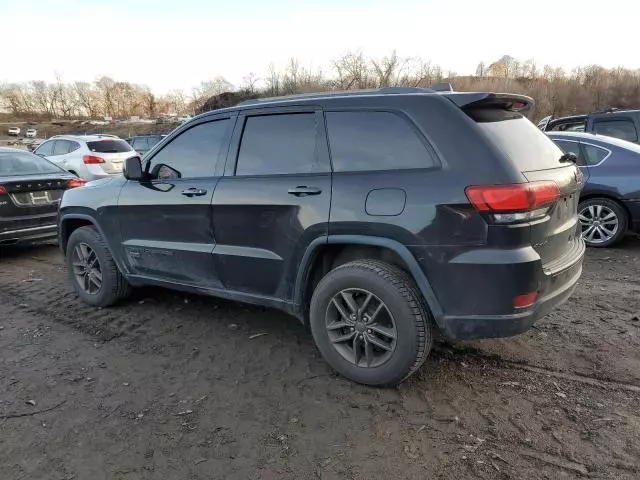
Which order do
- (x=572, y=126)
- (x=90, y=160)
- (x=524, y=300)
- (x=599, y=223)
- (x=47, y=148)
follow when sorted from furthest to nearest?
(x=47, y=148) < (x=90, y=160) < (x=572, y=126) < (x=599, y=223) < (x=524, y=300)

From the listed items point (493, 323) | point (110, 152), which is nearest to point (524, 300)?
point (493, 323)

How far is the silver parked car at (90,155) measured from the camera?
552 inches

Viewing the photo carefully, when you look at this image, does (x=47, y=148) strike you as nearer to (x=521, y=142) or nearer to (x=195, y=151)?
(x=195, y=151)

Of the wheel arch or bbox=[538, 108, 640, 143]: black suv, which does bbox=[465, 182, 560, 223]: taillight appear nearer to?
the wheel arch

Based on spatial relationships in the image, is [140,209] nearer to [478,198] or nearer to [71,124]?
[478,198]

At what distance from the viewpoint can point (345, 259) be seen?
3.38 m

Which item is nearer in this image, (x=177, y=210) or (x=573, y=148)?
(x=177, y=210)

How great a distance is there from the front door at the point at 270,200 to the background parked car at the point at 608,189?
4503mm

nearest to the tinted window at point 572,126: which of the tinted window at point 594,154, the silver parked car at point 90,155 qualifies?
the tinted window at point 594,154

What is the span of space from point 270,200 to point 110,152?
41.3 ft

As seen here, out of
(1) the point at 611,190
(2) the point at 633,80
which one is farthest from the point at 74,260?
(2) the point at 633,80

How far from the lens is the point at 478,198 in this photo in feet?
8.85

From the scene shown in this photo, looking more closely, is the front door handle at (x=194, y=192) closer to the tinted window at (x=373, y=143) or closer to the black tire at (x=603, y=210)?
the tinted window at (x=373, y=143)

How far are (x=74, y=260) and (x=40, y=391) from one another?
2013 mm
